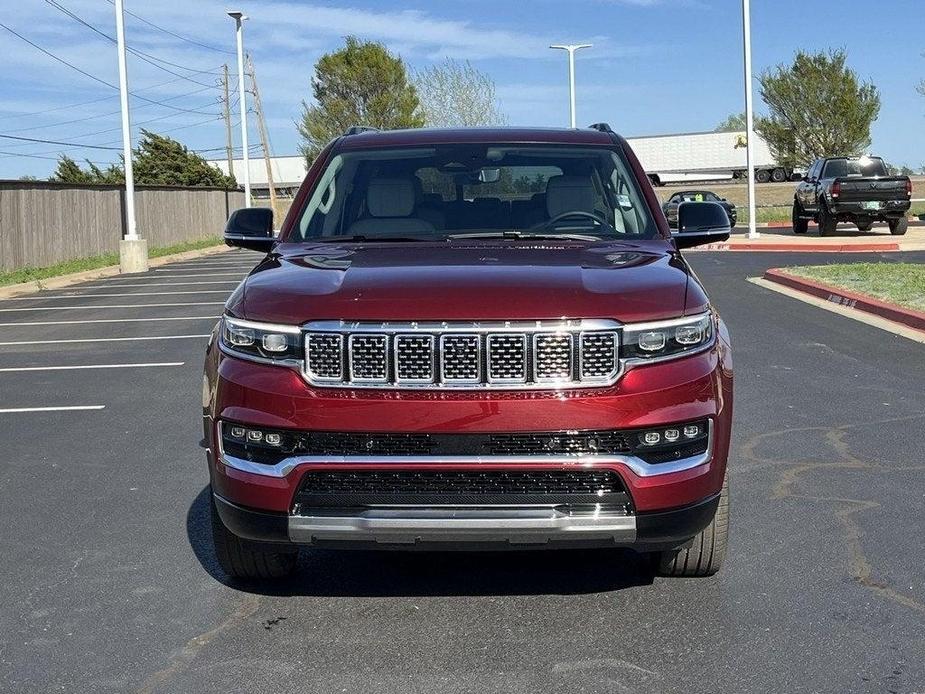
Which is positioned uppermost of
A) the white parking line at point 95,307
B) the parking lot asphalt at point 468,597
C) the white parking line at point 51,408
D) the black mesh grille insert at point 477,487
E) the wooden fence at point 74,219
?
the wooden fence at point 74,219

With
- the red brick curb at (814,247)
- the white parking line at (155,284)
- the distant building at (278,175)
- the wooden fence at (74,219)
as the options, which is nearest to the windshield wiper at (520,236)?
the white parking line at (155,284)

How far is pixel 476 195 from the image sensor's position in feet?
19.2

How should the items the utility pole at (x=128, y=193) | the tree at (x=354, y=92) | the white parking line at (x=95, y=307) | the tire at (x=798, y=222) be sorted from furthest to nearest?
the tree at (x=354, y=92) → the tire at (x=798, y=222) → the utility pole at (x=128, y=193) → the white parking line at (x=95, y=307)

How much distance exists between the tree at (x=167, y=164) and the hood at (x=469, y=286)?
2408 inches

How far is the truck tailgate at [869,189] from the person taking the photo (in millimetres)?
29359

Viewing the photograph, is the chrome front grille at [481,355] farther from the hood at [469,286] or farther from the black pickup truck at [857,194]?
the black pickup truck at [857,194]

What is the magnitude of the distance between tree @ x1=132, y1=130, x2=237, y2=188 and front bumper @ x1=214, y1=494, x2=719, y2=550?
6179cm

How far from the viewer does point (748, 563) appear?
514 cm

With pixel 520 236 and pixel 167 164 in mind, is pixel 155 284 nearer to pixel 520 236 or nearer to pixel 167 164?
pixel 520 236

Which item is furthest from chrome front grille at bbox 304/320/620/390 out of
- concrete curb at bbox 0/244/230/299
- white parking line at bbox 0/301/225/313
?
concrete curb at bbox 0/244/230/299

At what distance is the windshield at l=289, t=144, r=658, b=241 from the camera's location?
5.66 m

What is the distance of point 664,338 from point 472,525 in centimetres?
90

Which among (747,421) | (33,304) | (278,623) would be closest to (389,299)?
(278,623)

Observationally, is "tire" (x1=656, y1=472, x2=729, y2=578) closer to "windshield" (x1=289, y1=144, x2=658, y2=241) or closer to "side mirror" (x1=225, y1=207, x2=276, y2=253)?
"windshield" (x1=289, y1=144, x2=658, y2=241)
